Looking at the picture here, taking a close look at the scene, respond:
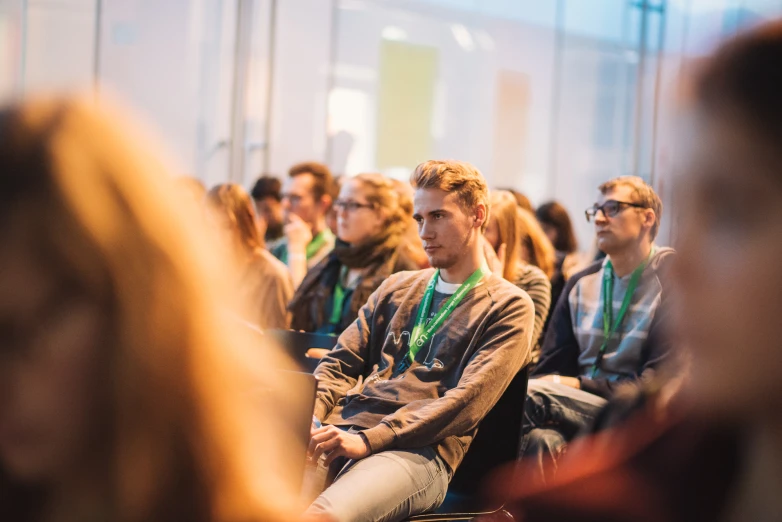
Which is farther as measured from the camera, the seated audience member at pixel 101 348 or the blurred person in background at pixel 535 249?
the blurred person in background at pixel 535 249

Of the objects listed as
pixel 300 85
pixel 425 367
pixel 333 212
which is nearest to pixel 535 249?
pixel 333 212

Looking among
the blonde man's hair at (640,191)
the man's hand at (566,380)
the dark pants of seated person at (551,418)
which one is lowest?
the dark pants of seated person at (551,418)

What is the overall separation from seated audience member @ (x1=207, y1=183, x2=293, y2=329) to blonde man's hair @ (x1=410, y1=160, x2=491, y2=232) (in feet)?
5.97

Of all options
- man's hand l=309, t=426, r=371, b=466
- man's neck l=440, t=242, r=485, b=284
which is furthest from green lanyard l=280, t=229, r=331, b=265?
man's hand l=309, t=426, r=371, b=466

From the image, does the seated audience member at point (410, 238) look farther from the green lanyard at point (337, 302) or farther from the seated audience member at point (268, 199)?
the seated audience member at point (268, 199)

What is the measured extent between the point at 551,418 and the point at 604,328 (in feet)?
1.85

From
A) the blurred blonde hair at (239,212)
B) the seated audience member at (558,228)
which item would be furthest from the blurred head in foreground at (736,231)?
the seated audience member at (558,228)

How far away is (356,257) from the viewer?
14.9 feet

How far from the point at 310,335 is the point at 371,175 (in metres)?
1.40

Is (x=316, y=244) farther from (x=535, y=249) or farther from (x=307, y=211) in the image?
(x=535, y=249)

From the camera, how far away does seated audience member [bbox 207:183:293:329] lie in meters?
4.87

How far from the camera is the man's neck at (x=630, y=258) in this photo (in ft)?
12.9

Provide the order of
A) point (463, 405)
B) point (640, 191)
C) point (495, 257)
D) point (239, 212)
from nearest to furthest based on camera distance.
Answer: point (463, 405), point (640, 191), point (495, 257), point (239, 212)

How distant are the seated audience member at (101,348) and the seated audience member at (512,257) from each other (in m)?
3.22
